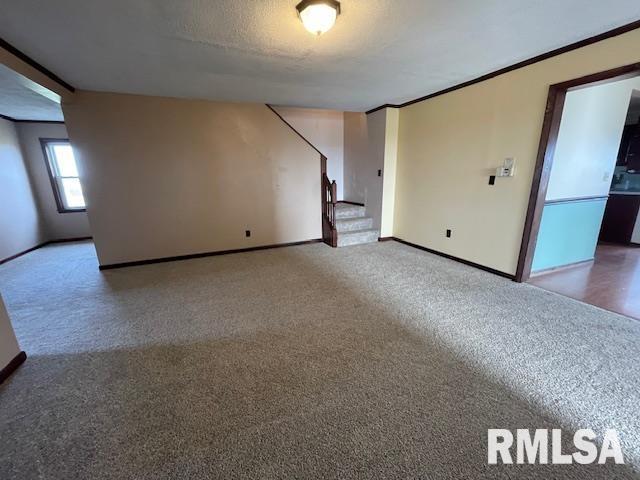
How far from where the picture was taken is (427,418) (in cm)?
138

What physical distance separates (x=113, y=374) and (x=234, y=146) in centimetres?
325

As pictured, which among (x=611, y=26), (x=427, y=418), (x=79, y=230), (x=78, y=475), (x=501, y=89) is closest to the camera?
(x=78, y=475)

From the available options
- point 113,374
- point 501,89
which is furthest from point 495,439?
point 501,89

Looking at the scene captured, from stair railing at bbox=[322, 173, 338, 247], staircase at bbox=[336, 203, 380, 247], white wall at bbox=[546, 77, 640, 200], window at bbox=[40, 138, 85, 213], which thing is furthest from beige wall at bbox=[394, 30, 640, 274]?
window at bbox=[40, 138, 85, 213]

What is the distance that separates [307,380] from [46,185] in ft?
21.6

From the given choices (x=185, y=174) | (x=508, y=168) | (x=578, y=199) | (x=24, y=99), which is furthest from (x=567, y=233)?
(x=24, y=99)

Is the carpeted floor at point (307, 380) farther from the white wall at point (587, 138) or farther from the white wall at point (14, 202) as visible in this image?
the white wall at point (14, 202)

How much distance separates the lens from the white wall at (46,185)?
4859 millimetres

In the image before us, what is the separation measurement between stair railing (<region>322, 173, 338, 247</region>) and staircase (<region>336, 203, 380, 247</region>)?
15 centimetres

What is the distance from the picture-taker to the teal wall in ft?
10.3

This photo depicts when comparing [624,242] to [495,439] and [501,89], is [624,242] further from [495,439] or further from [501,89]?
[495,439]

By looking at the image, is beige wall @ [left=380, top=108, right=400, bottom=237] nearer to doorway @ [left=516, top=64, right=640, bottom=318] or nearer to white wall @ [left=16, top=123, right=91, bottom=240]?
doorway @ [left=516, top=64, right=640, bottom=318]

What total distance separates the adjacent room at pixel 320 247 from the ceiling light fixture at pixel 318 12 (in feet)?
0.04

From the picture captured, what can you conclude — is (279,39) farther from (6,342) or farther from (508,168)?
(6,342)
